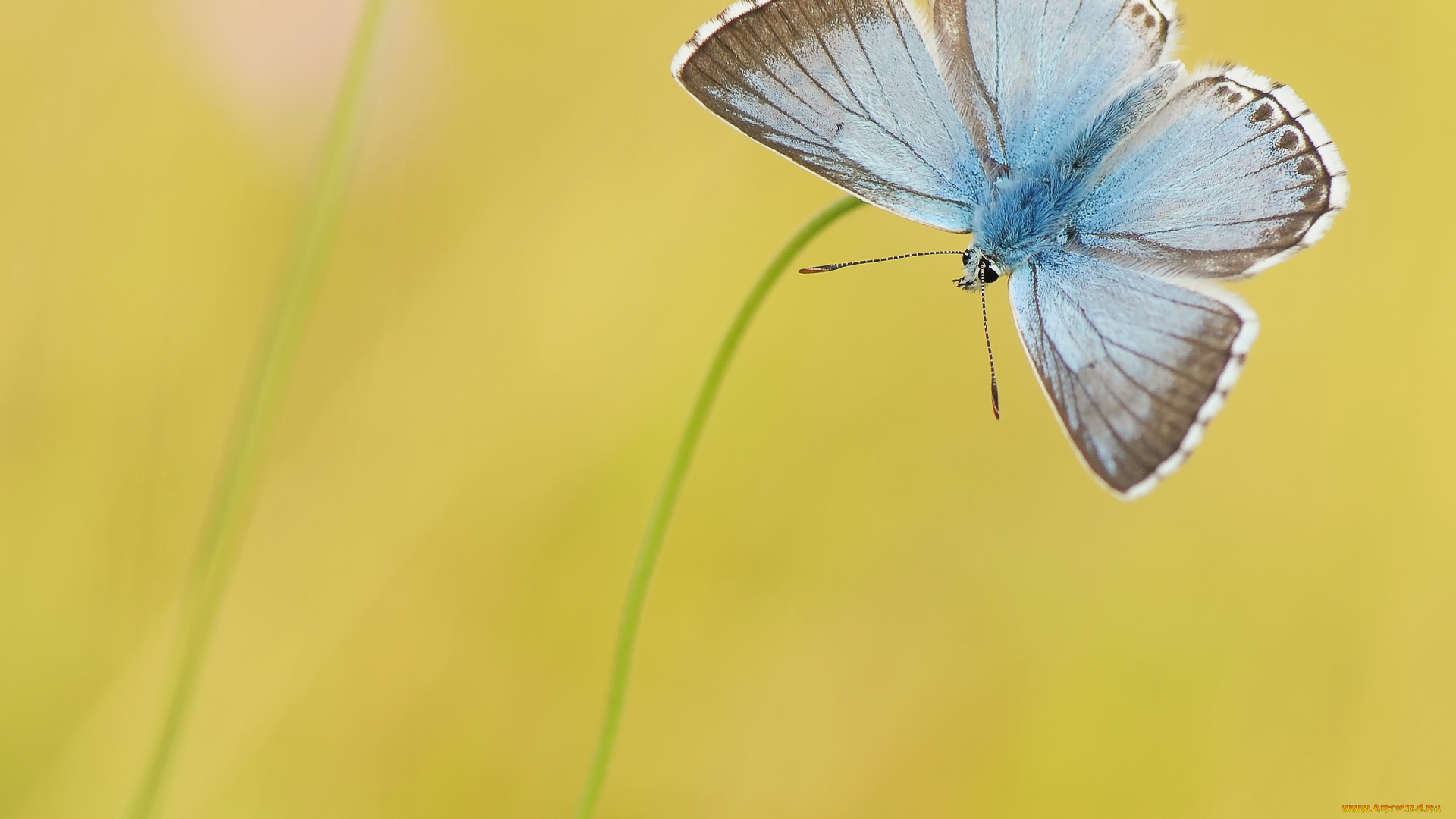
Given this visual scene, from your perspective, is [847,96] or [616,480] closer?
[847,96]

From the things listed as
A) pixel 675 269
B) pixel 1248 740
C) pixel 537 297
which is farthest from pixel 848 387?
pixel 1248 740

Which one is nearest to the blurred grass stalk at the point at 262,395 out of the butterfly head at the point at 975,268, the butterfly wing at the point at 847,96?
the butterfly wing at the point at 847,96

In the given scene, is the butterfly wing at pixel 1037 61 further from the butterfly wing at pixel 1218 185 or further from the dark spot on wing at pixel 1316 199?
the dark spot on wing at pixel 1316 199

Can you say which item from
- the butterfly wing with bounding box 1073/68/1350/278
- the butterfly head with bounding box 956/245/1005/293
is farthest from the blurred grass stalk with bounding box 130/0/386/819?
the butterfly wing with bounding box 1073/68/1350/278

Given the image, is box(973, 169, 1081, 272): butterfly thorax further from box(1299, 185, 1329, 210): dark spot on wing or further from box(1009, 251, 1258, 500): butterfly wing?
box(1299, 185, 1329, 210): dark spot on wing

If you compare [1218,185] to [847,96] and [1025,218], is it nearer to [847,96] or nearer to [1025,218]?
[1025,218]

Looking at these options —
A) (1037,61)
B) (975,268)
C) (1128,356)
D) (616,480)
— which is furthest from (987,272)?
(616,480)
